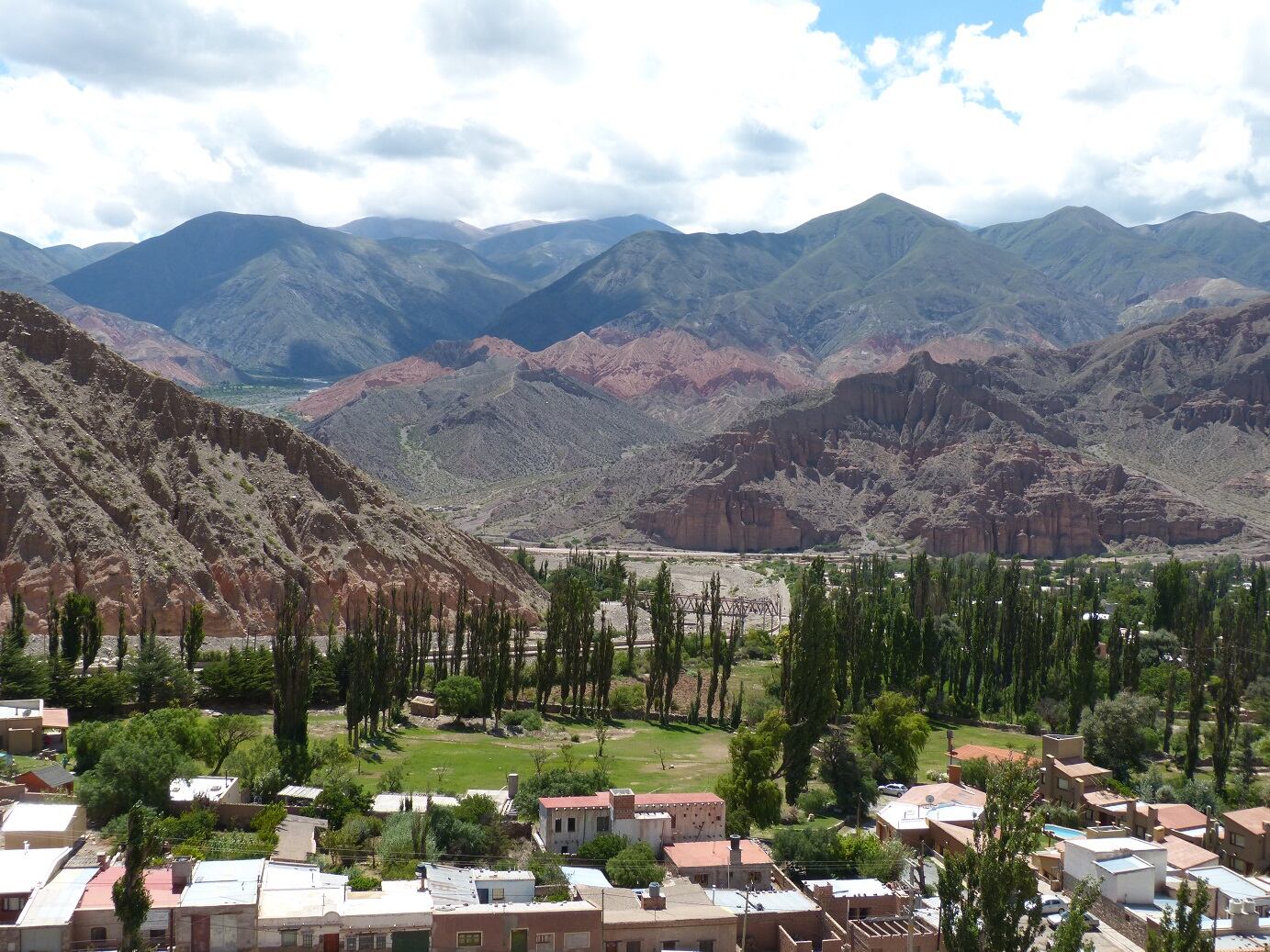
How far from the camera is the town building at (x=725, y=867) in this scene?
4012 centimetres

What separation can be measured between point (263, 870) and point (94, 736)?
16.0 meters

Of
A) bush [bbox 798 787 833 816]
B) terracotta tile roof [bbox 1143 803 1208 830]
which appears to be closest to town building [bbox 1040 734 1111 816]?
terracotta tile roof [bbox 1143 803 1208 830]

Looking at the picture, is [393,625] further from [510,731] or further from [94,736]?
[94,736]

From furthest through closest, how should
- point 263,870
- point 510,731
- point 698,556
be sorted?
point 698,556 < point 510,731 < point 263,870

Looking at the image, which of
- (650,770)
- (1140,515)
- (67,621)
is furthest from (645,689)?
(1140,515)

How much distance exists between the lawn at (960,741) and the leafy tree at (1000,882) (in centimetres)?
2874

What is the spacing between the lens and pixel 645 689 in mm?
74250

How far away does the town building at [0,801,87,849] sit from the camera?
37750mm

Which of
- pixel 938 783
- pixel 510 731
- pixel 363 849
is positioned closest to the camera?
pixel 363 849

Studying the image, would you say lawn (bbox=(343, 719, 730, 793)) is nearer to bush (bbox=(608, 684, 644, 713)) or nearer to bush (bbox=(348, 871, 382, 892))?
bush (bbox=(608, 684, 644, 713))

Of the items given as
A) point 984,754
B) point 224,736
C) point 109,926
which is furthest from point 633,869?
point 984,754

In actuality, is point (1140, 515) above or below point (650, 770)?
above

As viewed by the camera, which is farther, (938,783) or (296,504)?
(296,504)

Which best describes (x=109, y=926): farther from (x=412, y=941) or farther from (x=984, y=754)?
(x=984, y=754)
